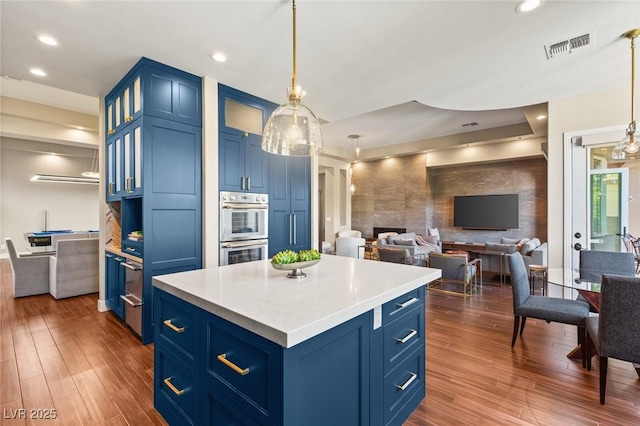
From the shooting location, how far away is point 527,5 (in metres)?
2.05

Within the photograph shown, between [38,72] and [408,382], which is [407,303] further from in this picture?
[38,72]

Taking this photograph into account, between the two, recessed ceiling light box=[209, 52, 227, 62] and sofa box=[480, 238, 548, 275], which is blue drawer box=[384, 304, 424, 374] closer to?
→ recessed ceiling light box=[209, 52, 227, 62]

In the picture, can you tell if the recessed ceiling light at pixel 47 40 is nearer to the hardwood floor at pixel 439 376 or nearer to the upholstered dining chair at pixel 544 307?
the hardwood floor at pixel 439 376

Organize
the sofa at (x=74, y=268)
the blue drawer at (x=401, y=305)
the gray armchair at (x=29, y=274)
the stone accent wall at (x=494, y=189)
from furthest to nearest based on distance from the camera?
the stone accent wall at (x=494, y=189) → the gray armchair at (x=29, y=274) → the sofa at (x=74, y=268) → the blue drawer at (x=401, y=305)

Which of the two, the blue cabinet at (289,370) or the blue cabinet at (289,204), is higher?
the blue cabinet at (289,204)

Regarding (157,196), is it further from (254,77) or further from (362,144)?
(362,144)

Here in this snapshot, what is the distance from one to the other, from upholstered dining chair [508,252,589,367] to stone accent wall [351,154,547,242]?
5326 millimetres

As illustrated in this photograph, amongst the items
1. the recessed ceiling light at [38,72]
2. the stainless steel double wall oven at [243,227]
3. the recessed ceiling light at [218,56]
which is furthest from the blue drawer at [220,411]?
the recessed ceiling light at [38,72]

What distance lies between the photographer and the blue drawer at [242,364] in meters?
1.07

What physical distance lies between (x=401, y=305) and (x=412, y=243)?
471 cm

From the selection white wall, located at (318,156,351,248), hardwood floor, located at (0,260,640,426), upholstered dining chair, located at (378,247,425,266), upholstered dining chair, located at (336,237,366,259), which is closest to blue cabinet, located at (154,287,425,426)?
hardwood floor, located at (0,260,640,426)

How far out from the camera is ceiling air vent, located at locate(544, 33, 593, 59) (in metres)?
2.46

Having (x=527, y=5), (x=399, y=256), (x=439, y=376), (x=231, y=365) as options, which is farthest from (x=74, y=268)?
(x=527, y=5)

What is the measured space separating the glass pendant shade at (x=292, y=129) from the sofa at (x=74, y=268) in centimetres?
401
